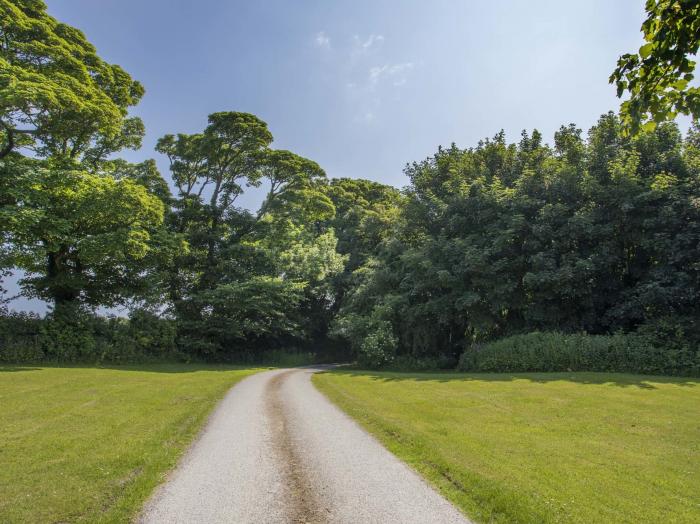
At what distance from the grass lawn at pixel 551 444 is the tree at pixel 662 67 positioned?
532 centimetres

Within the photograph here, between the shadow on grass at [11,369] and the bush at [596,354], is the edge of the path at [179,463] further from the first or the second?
the bush at [596,354]

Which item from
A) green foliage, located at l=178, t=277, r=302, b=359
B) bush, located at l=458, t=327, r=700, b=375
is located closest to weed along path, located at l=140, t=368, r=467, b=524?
bush, located at l=458, t=327, r=700, b=375

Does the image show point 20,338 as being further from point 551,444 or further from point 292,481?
point 551,444

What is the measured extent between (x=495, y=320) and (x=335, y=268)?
19722 mm

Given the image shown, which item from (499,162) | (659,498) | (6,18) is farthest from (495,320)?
(6,18)

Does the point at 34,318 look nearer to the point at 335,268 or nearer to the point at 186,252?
the point at 186,252

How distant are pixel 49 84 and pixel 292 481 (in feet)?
82.5

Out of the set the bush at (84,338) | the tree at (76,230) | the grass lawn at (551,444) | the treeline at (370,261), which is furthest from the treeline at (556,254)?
the tree at (76,230)

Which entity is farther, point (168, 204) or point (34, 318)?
point (168, 204)

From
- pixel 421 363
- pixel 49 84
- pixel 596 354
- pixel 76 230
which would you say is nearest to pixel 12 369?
pixel 76 230

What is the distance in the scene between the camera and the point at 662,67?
16.5 feet

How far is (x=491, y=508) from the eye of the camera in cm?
605

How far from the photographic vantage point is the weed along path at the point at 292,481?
586 cm

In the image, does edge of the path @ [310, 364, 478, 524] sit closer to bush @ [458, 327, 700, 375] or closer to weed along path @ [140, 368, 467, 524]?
weed along path @ [140, 368, 467, 524]
